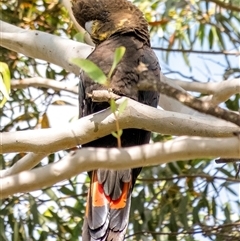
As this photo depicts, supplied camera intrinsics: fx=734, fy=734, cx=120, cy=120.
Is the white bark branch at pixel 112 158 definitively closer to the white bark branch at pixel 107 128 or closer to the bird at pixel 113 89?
the white bark branch at pixel 107 128

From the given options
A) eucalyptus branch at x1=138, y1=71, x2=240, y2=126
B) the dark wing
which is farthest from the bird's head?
eucalyptus branch at x1=138, y1=71, x2=240, y2=126

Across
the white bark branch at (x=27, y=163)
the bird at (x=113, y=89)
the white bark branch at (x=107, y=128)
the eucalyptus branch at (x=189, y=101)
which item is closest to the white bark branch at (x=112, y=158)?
the eucalyptus branch at (x=189, y=101)

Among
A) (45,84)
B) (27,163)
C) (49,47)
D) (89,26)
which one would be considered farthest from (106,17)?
(27,163)

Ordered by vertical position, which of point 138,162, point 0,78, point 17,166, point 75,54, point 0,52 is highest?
point 0,52

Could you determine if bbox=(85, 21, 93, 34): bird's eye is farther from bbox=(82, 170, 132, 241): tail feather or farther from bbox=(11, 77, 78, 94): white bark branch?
bbox=(82, 170, 132, 241): tail feather

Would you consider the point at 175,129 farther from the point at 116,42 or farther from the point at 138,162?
the point at 116,42

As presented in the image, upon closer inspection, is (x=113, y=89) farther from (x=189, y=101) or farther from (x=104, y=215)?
(x=189, y=101)

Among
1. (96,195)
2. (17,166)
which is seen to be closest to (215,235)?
(96,195)

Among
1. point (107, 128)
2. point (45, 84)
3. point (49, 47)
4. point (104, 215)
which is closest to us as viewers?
point (107, 128)

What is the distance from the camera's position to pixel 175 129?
5.79 feet

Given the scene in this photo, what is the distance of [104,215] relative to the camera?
2.10 m

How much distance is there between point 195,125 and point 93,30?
3.08ft

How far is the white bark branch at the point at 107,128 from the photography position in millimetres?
1716

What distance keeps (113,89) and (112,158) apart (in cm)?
97
